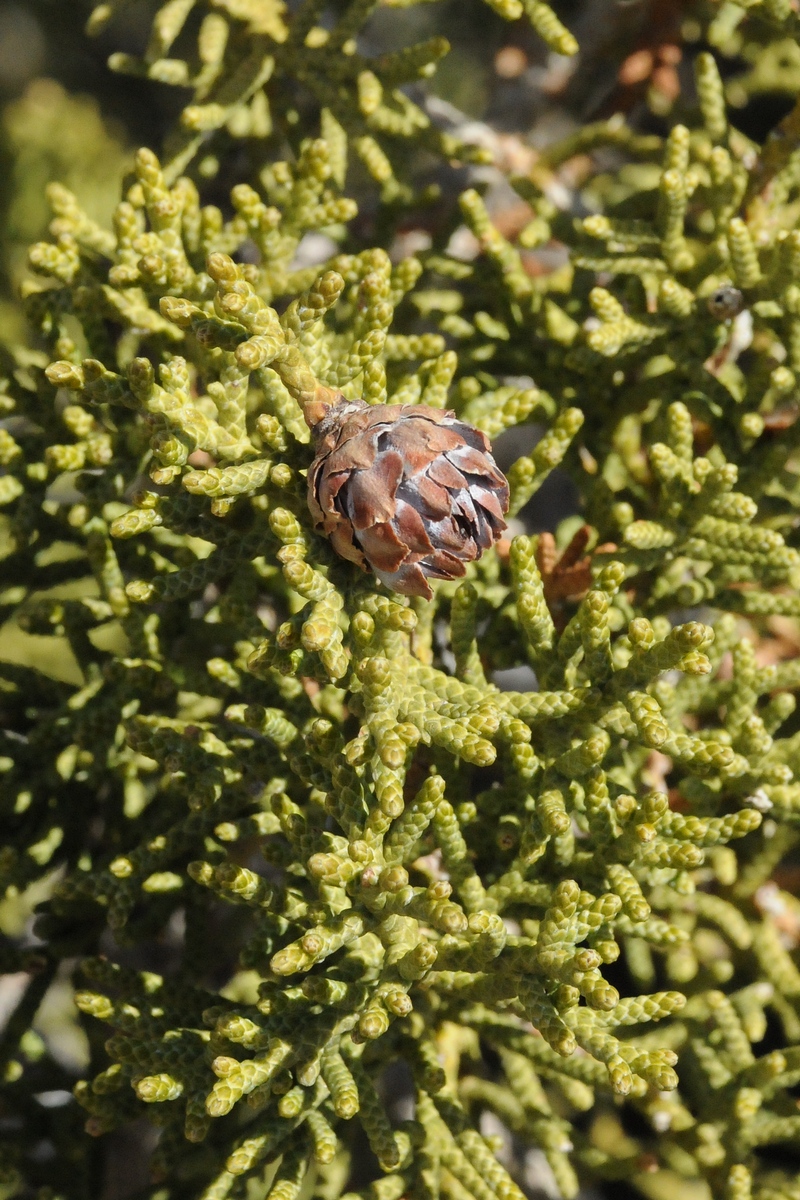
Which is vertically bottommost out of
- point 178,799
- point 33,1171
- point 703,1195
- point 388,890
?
point 33,1171

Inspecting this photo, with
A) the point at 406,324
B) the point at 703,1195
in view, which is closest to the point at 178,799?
the point at 406,324

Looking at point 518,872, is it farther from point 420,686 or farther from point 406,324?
point 406,324

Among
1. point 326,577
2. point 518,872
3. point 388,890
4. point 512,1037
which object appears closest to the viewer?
point 388,890

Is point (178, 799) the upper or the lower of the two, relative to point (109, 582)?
lower
